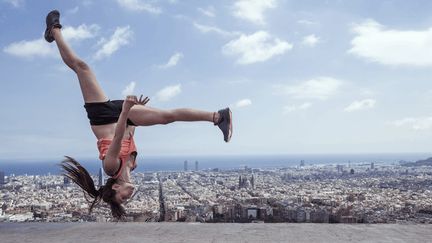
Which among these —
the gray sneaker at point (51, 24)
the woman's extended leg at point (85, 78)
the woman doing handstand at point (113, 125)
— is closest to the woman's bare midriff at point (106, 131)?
the woman doing handstand at point (113, 125)

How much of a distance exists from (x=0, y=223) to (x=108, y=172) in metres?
1.34

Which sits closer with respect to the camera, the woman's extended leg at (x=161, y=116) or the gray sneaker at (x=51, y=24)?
the woman's extended leg at (x=161, y=116)

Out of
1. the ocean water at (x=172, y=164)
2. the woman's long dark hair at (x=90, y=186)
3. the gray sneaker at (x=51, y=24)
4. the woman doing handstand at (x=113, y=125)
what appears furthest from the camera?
the ocean water at (x=172, y=164)

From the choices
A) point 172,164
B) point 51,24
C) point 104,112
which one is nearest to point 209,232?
point 104,112

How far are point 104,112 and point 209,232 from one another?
3.01ft

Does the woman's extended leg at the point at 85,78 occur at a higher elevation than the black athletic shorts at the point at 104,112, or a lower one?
higher

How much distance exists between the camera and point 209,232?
278 cm

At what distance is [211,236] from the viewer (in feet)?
8.71

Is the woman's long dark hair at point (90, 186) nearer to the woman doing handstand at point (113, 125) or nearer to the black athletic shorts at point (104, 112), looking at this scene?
the woman doing handstand at point (113, 125)

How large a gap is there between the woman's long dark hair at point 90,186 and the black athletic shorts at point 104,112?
0.28 m

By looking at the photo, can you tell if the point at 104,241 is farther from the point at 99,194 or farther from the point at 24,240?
the point at 24,240

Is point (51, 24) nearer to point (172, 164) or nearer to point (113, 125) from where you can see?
point (113, 125)

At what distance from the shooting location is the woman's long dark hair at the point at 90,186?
2535 millimetres

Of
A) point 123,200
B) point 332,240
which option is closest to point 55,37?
point 123,200
